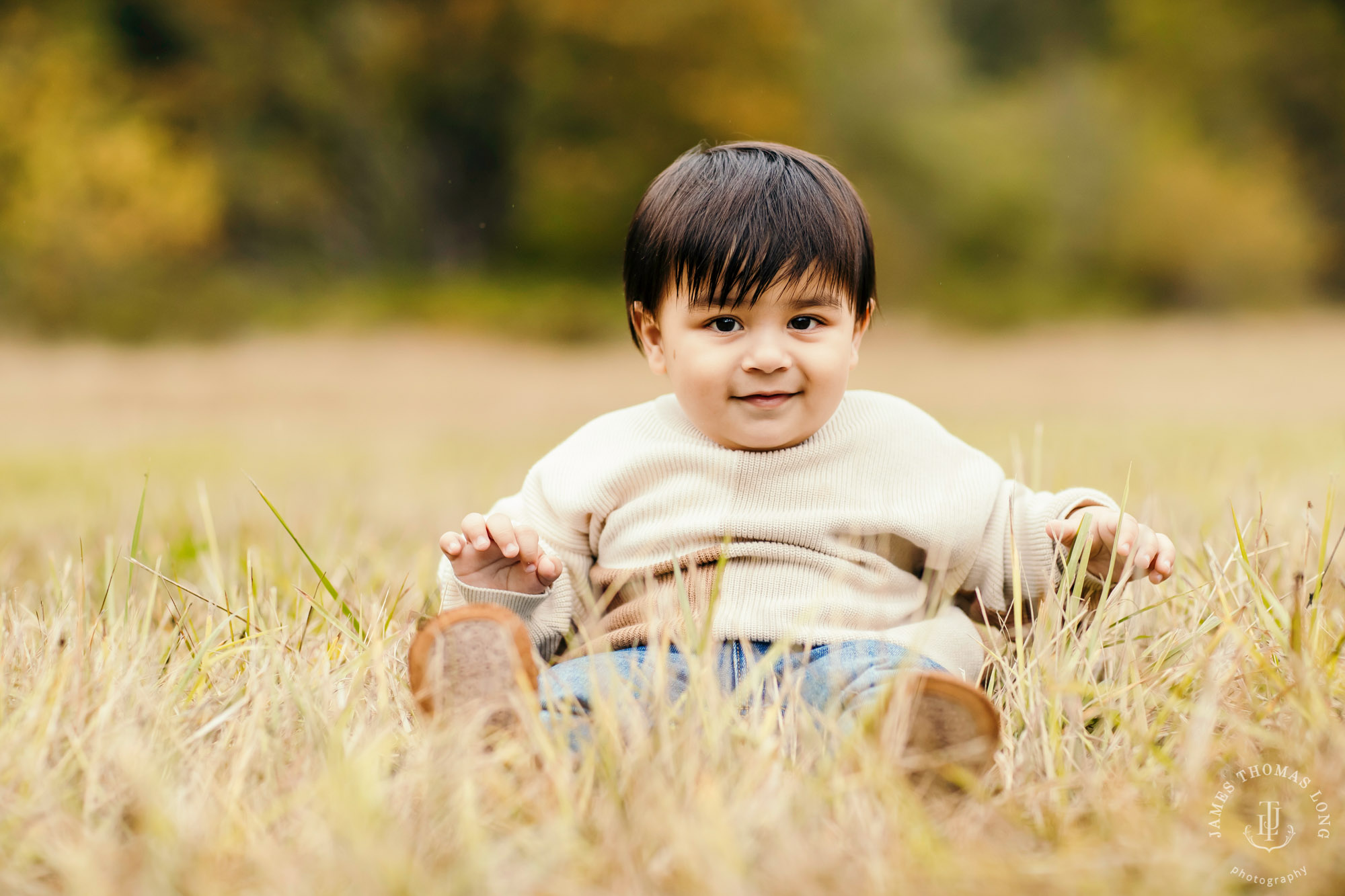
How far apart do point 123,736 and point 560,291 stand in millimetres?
10291

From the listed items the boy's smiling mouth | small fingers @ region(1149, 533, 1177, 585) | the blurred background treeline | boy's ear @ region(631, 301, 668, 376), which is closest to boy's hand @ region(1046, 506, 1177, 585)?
small fingers @ region(1149, 533, 1177, 585)

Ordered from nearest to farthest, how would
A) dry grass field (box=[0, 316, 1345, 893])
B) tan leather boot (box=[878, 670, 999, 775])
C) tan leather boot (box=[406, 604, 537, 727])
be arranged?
1. dry grass field (box=[0, 316, 1345, 893])
2. tan leather boot (box=[878, 670, 999, 775])
3. tan leather boot (box=[406, 604, 537, 727])

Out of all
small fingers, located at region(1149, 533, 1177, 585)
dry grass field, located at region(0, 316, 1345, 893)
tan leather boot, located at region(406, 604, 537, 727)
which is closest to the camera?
dry grass field, located at region(0, 316, 1345, 893)

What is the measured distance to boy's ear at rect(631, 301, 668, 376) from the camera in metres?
1.44

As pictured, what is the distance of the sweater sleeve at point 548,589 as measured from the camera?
1354 millimetres

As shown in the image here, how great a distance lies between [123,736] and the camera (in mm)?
927

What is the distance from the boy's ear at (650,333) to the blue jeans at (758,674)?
37 centimetres

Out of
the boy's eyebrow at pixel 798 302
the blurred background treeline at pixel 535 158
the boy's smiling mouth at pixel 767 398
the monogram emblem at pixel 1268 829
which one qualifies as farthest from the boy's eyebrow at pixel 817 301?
the blurred background treeline at pixel 535 158

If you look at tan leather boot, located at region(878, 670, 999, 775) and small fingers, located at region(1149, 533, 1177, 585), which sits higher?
small fingers, located at region(1149, 533, 1177, 585)

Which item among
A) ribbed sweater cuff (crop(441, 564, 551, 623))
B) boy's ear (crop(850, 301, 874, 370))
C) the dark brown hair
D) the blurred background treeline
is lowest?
ribbed sweater cuff (crop(441, 564, 551, 623))

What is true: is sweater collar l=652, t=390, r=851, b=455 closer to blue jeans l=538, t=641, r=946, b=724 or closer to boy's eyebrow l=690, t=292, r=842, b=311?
boy's eyebrow l=690, t=292, r=842, b=311

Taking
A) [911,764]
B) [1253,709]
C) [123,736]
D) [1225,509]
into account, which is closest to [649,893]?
[911,764]

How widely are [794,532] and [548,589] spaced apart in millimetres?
318

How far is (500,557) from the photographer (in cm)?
135
